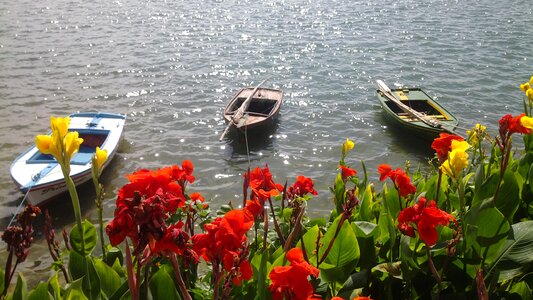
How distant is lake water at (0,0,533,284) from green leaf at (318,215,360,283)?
19.3ft

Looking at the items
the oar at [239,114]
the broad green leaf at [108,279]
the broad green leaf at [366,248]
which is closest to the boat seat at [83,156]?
the oar at [239,114]

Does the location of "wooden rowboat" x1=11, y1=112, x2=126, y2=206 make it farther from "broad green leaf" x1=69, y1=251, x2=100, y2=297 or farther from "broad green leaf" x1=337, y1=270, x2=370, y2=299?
"broad green leaf" x1=337, y1=270, x2=370, y2=299

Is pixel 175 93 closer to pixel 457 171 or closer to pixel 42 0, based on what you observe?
pixel 457 171

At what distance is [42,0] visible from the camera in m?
23.5

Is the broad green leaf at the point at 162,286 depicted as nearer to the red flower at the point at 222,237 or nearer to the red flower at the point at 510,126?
the red flower at the point at 222,237

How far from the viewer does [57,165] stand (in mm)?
8641

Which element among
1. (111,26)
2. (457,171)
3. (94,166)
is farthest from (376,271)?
(111,26)

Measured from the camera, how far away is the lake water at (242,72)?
10.4 m

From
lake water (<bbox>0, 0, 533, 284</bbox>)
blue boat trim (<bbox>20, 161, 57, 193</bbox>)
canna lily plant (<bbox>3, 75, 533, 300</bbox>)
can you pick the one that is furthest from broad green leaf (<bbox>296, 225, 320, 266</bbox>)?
blue boat trim (<bbox>20, 161, 57, 193</bbox>)

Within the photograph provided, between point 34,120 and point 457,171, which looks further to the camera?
point 34,120

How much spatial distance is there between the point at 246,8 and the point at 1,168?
50.6 ft

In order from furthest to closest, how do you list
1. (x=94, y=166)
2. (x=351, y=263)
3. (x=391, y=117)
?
(x=391, y=117), (x=351, y=263), (x=94, y=166)

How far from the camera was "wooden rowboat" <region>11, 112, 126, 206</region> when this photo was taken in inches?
318

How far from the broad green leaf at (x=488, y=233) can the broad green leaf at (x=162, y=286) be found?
134 cm
